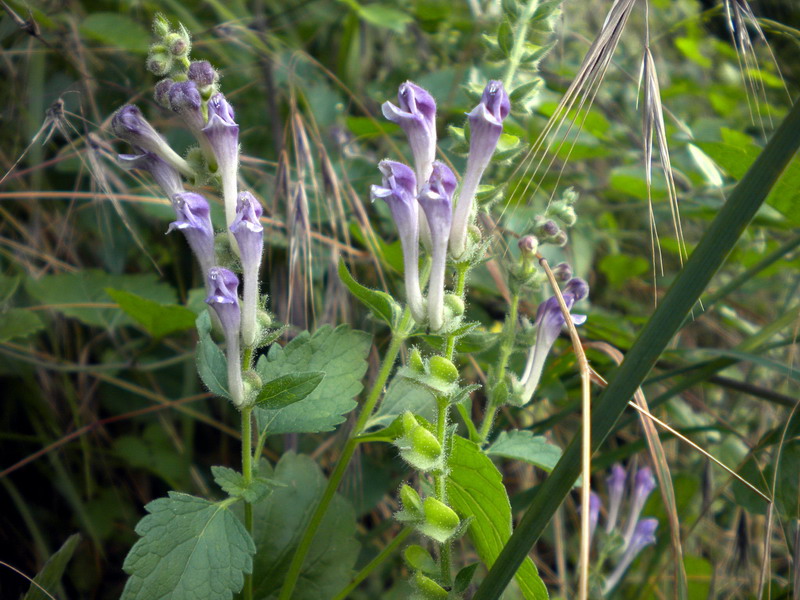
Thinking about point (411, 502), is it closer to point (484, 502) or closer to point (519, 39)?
point (484, 502)

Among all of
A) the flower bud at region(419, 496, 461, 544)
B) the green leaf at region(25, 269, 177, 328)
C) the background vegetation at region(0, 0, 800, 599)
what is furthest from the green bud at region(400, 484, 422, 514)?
the green leaf at region(25, 269, 177, 328)

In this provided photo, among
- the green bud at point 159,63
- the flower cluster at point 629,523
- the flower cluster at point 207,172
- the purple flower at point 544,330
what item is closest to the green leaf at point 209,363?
the flower cluster at point 207,172

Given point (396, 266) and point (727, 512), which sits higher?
point (396, 266)

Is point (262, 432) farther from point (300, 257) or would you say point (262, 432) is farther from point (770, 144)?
point (770, 144)

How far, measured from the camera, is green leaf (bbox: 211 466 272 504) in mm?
989

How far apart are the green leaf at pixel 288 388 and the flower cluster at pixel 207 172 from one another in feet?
0.14

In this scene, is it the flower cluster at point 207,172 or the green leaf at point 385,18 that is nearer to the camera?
the flower cluster at point 207,172

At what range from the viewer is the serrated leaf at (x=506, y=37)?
3.90 feet

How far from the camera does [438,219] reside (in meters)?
0.96

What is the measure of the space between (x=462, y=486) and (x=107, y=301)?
3.97ft

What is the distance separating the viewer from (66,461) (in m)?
1.84

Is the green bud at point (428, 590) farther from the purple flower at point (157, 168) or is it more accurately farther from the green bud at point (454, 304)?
the purple flower at point (157, 168)

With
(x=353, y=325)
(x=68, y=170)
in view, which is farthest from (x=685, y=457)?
(x=68, y=170)

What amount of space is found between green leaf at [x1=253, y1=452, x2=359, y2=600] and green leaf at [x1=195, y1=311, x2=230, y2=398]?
270 mm
